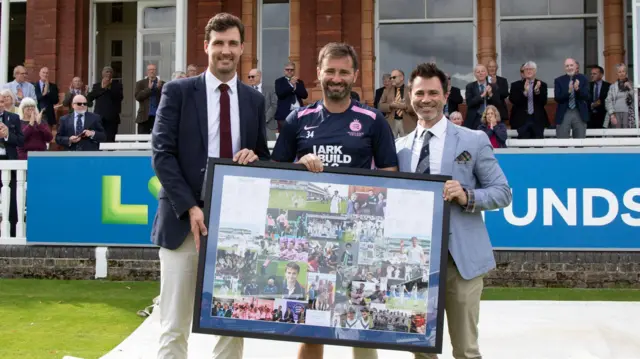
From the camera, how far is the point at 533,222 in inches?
334

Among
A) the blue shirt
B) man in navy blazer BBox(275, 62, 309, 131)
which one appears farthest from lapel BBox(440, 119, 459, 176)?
man in navy blazer BBox(275, 62, 309, 131)

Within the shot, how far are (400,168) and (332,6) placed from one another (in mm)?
10966

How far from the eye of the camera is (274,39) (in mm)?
15562

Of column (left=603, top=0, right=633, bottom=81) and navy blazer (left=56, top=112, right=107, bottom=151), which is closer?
navy blazer (left=56, top=112, right=107, bottom=151)

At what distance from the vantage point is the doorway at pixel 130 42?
16094 millimetres

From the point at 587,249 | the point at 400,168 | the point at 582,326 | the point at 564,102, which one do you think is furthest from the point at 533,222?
the point at 400,168

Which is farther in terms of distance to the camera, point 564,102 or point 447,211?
point 564,102

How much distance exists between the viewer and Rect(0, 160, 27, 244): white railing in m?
9.25

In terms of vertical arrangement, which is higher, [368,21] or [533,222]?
[368,21]

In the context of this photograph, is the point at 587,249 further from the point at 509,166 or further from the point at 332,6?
the point at 332,6

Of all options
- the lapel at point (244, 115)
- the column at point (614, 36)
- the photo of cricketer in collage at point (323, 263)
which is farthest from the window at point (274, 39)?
the photo of cricketer in collage at point (323, 263)

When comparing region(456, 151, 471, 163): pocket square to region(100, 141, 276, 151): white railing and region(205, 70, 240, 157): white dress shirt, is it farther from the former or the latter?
region(100, 141, 276, 151): white railing

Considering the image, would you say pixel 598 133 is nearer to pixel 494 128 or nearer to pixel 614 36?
pixel 494 128

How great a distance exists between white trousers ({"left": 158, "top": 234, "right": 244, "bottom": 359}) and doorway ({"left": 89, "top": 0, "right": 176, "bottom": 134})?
12.5 m
